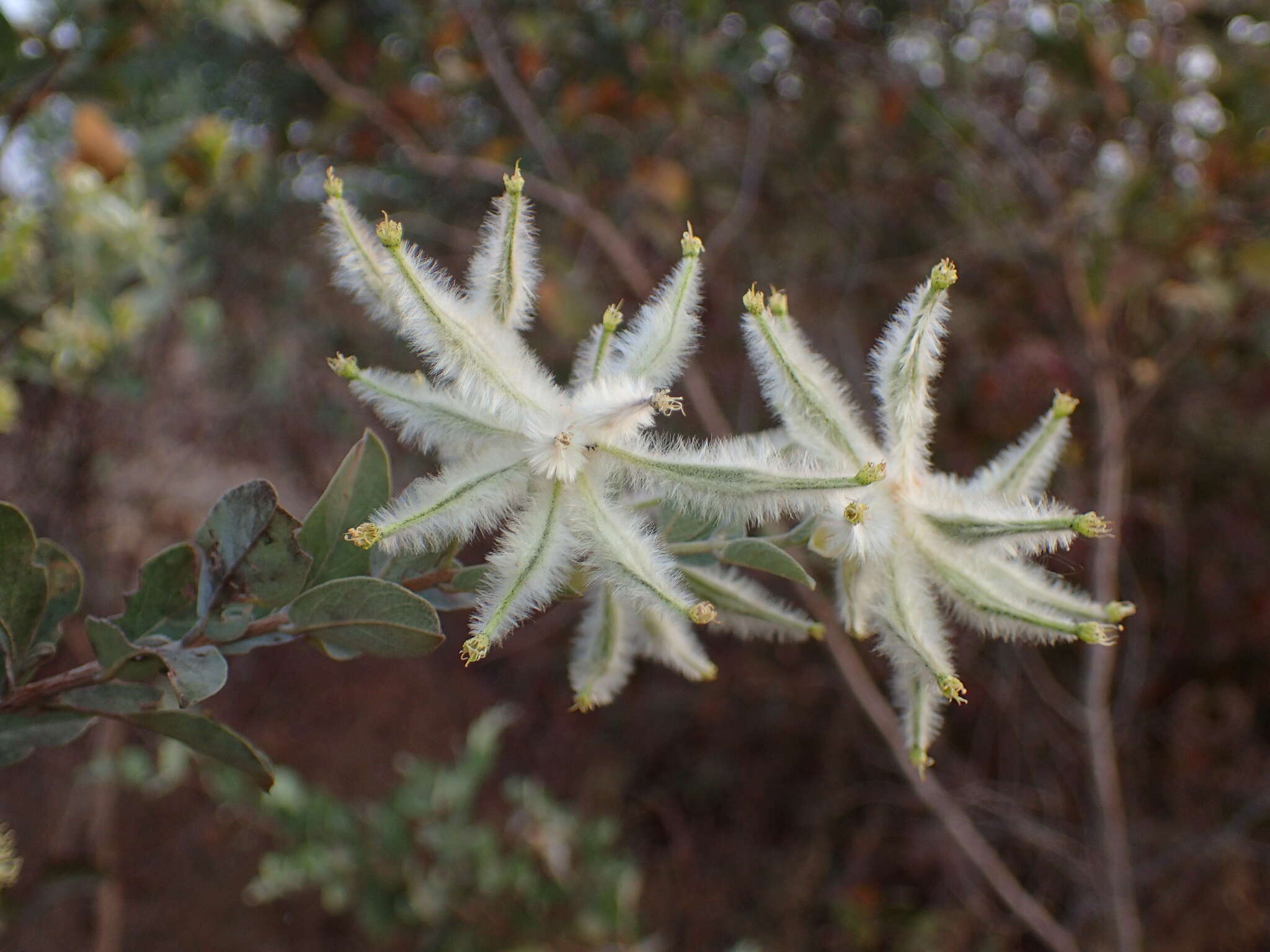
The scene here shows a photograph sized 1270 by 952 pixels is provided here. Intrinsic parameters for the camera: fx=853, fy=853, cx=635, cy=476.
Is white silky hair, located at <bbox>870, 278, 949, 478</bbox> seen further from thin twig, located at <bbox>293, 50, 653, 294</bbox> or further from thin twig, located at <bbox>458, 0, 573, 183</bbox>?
thin twig, located at <bbox>458, 0, 573, 183</bbox>

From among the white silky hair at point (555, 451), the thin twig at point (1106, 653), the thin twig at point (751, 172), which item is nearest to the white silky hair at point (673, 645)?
the white silky hair at point (555, 451)

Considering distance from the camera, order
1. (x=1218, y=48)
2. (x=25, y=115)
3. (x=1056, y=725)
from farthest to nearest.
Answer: (x=1056, y=725) → (x=1218, y=48) → (x=25, y=115)

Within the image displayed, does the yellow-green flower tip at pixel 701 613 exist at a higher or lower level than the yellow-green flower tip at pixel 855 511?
lower

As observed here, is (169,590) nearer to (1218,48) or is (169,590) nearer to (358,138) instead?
(358,138)

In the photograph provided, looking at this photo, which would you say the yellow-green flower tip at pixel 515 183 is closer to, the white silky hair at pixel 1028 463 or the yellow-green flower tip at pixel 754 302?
the yellow-green flower tip at pixel 754 302

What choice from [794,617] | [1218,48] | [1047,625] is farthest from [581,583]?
[1218,48]

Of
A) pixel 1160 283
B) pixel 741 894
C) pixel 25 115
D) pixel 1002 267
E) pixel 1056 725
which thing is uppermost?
pixel 1002 267

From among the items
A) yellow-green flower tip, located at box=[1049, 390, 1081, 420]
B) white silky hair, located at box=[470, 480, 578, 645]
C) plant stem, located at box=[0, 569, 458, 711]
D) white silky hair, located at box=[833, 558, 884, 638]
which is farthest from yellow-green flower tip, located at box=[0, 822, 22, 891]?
yellow-green flower tip, located at box=[1049, 390, 1081, 420]

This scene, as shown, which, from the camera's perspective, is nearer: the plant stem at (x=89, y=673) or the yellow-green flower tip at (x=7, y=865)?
the plant stem at (x=89, y=673)
